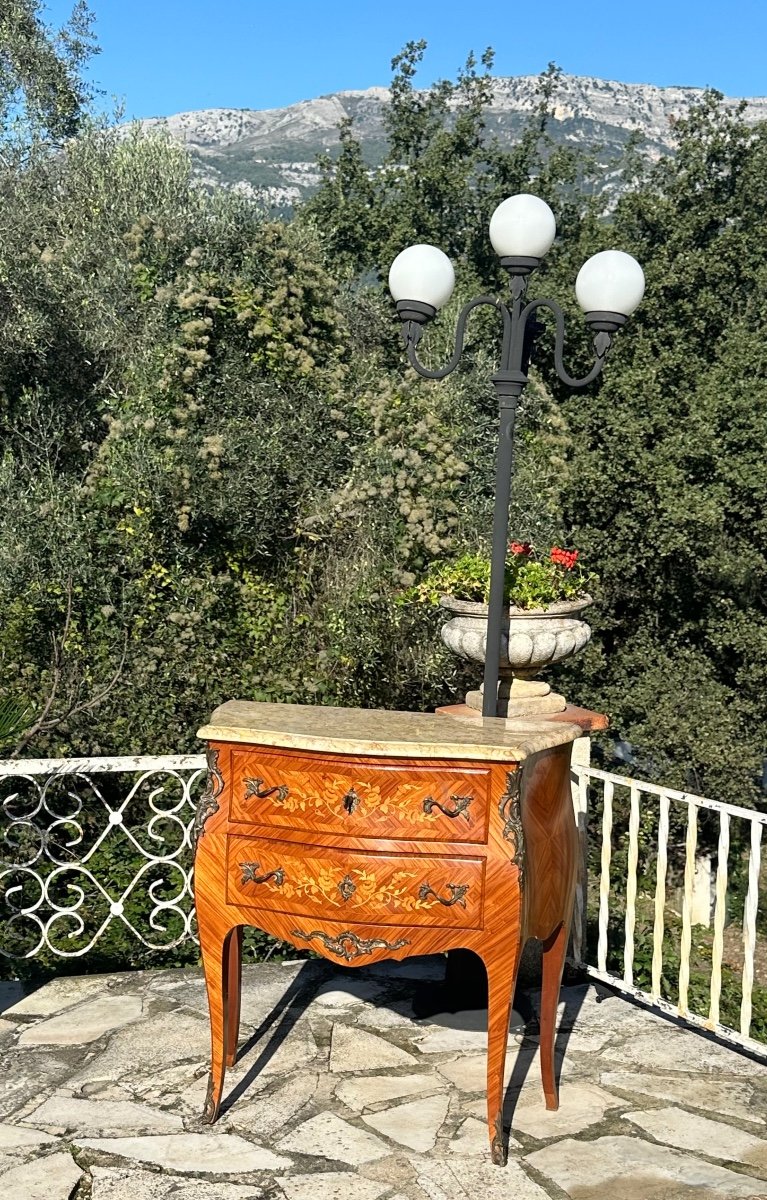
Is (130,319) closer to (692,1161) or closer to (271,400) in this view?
(271,400)

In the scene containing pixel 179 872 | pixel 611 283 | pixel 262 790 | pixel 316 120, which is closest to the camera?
pixel 262 790

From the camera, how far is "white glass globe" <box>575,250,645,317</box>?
4340 millimetres

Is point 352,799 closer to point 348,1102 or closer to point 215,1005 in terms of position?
point 215,1005

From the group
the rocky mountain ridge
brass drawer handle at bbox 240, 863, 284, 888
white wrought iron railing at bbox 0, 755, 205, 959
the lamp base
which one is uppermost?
the rocky mountain ridge

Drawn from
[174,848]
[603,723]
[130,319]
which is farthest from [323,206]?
[603,723]

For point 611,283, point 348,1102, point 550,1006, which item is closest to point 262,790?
point 348,1102

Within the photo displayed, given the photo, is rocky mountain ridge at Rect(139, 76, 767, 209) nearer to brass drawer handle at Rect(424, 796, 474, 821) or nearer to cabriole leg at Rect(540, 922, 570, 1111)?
cabriole leg at Rect(540, 922, 570, 1111)

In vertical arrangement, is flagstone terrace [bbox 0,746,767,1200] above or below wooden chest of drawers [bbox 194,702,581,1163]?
below

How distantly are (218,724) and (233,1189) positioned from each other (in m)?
1.23

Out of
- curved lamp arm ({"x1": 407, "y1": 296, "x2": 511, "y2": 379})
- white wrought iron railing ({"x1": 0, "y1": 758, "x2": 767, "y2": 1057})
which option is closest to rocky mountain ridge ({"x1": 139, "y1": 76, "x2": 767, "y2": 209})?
white wrought iron railing ({"x1": 0, "y1": 758, "x2": 767, "y2": 1057})

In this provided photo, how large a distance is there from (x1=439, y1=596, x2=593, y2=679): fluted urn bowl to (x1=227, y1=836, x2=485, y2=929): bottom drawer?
131 centimetres

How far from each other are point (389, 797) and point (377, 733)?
183 millimetres

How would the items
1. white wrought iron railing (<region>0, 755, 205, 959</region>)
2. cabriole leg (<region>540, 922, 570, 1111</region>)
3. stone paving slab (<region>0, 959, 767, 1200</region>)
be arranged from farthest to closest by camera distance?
white wrought iron railing (<region>0, 755, 205, 959</region>), cabriole leg (<region>540, 922, 570, 1111</region>), stone paving slab (<region>0, 959, 767, 1200</region>)

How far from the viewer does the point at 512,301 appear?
418 cm
